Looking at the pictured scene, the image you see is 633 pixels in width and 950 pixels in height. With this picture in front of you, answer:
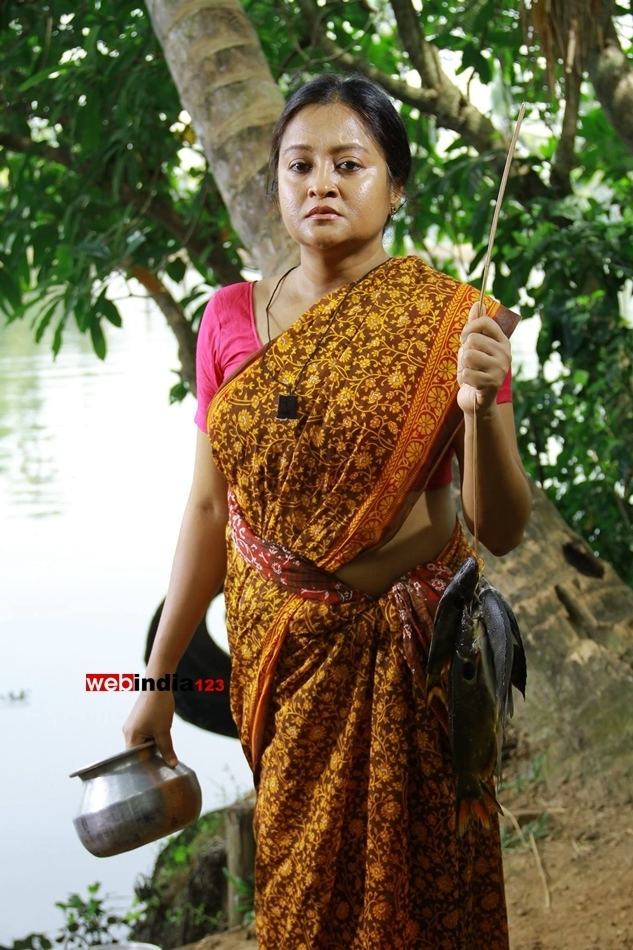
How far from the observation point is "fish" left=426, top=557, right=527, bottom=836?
1.26 metres

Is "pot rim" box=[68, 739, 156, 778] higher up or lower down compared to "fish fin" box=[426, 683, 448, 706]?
lower down

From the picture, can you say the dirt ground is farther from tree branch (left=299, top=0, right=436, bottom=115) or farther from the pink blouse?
tree branch (left=299, top=0, right=436, bottom=115)

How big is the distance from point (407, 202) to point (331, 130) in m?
1.68

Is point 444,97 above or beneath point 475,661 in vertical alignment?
above

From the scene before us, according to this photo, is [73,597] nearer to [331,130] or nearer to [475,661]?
[331,130]

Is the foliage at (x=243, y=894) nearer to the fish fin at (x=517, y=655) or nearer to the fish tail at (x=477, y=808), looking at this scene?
the fish tail at (x=477, y=808)

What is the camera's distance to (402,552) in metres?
1.54

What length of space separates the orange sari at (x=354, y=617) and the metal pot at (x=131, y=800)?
18 centimetres

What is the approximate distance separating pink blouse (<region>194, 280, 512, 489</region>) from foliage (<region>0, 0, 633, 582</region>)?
1742 millimetres

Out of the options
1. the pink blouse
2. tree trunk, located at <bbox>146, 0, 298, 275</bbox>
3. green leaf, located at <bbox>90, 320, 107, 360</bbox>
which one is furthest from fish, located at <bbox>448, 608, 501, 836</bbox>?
green leaf, located at <bbox>90, 320, 107, 360</bbox>

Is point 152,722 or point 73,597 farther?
point 73,597

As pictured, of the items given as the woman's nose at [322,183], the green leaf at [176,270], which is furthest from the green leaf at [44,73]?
the woman's nose at [322,183]

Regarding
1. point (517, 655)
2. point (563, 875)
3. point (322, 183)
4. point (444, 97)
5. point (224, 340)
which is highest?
point (444, 97)

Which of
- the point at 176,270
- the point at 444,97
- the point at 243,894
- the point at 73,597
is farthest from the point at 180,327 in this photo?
the point at 243,894
